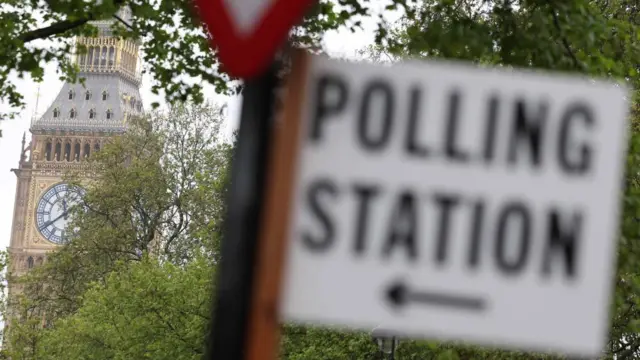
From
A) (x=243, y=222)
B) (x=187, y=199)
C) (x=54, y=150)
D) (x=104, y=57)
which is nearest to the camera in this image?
(x=243, y=222)

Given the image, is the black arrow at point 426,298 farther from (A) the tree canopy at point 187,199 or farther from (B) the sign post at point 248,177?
(A) the tree canopy at point 187,199

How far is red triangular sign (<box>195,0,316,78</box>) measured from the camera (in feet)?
9.39

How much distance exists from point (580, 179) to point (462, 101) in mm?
254

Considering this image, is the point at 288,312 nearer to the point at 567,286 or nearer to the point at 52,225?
the point at 567,286

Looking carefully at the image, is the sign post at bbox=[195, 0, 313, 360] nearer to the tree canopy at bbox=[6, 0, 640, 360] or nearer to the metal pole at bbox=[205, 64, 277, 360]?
the metal pole at bbox=[205, 64, 277, 360]

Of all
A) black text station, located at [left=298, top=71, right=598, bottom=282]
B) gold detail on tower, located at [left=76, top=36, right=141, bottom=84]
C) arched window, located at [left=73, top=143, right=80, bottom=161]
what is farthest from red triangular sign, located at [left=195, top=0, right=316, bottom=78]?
gold detail on tower, located at [left=76, top=36, right=141, bottom=84]

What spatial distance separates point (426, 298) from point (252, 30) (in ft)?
1.88

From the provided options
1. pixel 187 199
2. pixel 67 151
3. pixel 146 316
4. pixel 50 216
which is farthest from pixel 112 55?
pixel 146 316

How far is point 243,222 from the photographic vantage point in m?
2.83

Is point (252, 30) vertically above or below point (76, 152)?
below

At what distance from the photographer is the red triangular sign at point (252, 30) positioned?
2861 millimetres

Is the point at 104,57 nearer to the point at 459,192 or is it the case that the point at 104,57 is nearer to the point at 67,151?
the point at 67,151

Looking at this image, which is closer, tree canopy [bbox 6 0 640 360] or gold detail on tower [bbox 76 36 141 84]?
tree canopy [bbox 6 0 640 360]

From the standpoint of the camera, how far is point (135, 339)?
1519 inches
